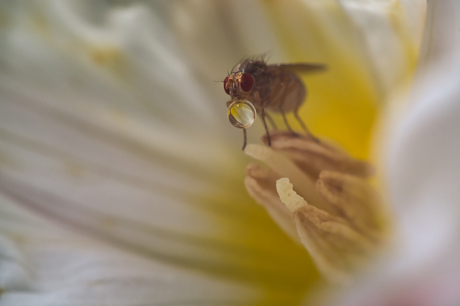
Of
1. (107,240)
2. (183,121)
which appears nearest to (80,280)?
(107,240)

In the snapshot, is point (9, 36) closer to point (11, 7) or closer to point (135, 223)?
point (11, 7)

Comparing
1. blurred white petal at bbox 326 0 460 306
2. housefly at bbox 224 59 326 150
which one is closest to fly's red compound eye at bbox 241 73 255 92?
housefly at bbox 224 59 326 150

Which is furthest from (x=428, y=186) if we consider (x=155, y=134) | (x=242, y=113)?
(x=155, y=134)

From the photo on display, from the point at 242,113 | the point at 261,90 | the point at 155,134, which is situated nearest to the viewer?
the point at 242,113

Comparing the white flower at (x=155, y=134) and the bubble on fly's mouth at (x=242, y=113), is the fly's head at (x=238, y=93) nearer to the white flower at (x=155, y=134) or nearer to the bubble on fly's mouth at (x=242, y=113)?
the bubble on fly's mouth at (x=242, y=113)

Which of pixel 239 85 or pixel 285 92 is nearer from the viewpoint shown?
pixel 239 85

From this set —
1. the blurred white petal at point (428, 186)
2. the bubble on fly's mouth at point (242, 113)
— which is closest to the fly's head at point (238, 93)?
the bubble on fly's mouth at point (242, 113)

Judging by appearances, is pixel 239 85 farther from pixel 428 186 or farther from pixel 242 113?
pixel 428 186
